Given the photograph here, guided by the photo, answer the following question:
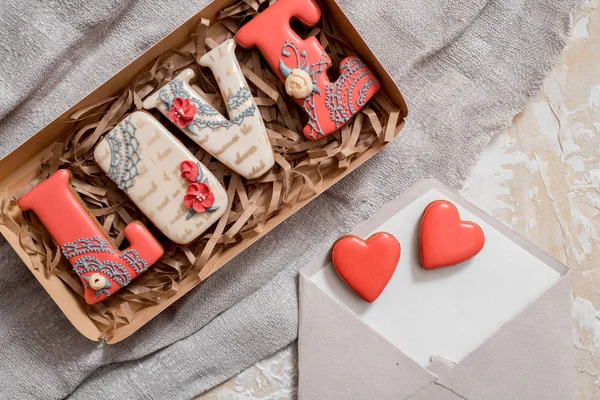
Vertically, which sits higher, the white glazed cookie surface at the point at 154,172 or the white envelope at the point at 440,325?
the white glazed cookie surface at the point at 154,172

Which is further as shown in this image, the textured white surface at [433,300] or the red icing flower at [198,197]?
the textured white surface at [433,300]

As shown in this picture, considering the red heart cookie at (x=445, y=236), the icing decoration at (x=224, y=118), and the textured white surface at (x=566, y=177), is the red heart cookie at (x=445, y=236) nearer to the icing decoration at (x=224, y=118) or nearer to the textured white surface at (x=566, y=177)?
the textured white surface at (x=566, y=177)

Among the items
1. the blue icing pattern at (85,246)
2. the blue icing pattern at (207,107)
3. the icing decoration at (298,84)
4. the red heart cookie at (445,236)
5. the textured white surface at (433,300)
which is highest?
the blue icing pattern at (207,107)

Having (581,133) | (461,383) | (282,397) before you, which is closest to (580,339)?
(461,383)

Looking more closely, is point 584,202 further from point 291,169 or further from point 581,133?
point 291,169

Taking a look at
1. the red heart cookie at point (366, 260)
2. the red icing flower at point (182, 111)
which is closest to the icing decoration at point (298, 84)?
the red icing flower at point (182, 111)

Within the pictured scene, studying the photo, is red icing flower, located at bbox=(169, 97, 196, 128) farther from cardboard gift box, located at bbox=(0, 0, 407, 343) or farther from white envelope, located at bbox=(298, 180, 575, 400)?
white envelope, located at bbox=(298, 180, 575, 400)

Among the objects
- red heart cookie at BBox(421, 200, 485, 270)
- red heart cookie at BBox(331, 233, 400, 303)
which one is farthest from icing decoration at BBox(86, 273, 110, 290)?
red heart cookie at BBox(421, 200, 485, 270)

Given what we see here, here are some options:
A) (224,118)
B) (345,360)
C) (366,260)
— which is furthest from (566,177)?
(224,118)
